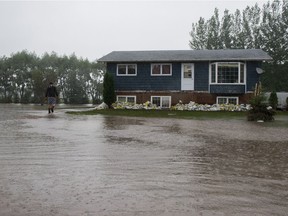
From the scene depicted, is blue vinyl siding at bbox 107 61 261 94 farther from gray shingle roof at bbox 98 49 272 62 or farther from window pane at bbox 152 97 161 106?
window pane at bbox 152 97 161 106

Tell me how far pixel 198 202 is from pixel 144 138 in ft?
20.0

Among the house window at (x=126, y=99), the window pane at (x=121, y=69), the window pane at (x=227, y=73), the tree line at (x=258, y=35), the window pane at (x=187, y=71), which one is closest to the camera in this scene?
the window pane at (x=227, y=73)

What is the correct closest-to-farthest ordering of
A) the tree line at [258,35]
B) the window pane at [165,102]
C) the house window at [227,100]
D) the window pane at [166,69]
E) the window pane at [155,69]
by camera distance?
1. the house window at [227,100]
2. the window pane at [166,69]
3. the window pane at [165,102]
4. the window pane at [155,69]
5. the tree line at [258,35]

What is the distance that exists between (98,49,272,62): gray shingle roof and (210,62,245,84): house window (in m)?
0.61

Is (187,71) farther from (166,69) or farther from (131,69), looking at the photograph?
(131,69)

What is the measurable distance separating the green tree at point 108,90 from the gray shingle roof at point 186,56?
71.9 inches

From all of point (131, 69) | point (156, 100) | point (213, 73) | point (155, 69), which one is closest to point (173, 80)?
point (155, 69)

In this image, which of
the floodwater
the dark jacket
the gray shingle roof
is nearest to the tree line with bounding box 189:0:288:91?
the gray shingle roof

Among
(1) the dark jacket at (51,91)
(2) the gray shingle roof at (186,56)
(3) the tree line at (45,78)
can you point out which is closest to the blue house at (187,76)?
(2) the gray shingle roof at (186,56)

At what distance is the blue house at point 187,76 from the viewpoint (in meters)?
28.2

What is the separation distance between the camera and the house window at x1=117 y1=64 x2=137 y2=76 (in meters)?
30.3

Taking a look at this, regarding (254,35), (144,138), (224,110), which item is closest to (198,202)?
(144,138)

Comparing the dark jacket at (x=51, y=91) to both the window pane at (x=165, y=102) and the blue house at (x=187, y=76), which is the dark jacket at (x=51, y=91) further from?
the window pane at (x=165, y=102)

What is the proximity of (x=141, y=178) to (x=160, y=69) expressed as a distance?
81.7 feet
